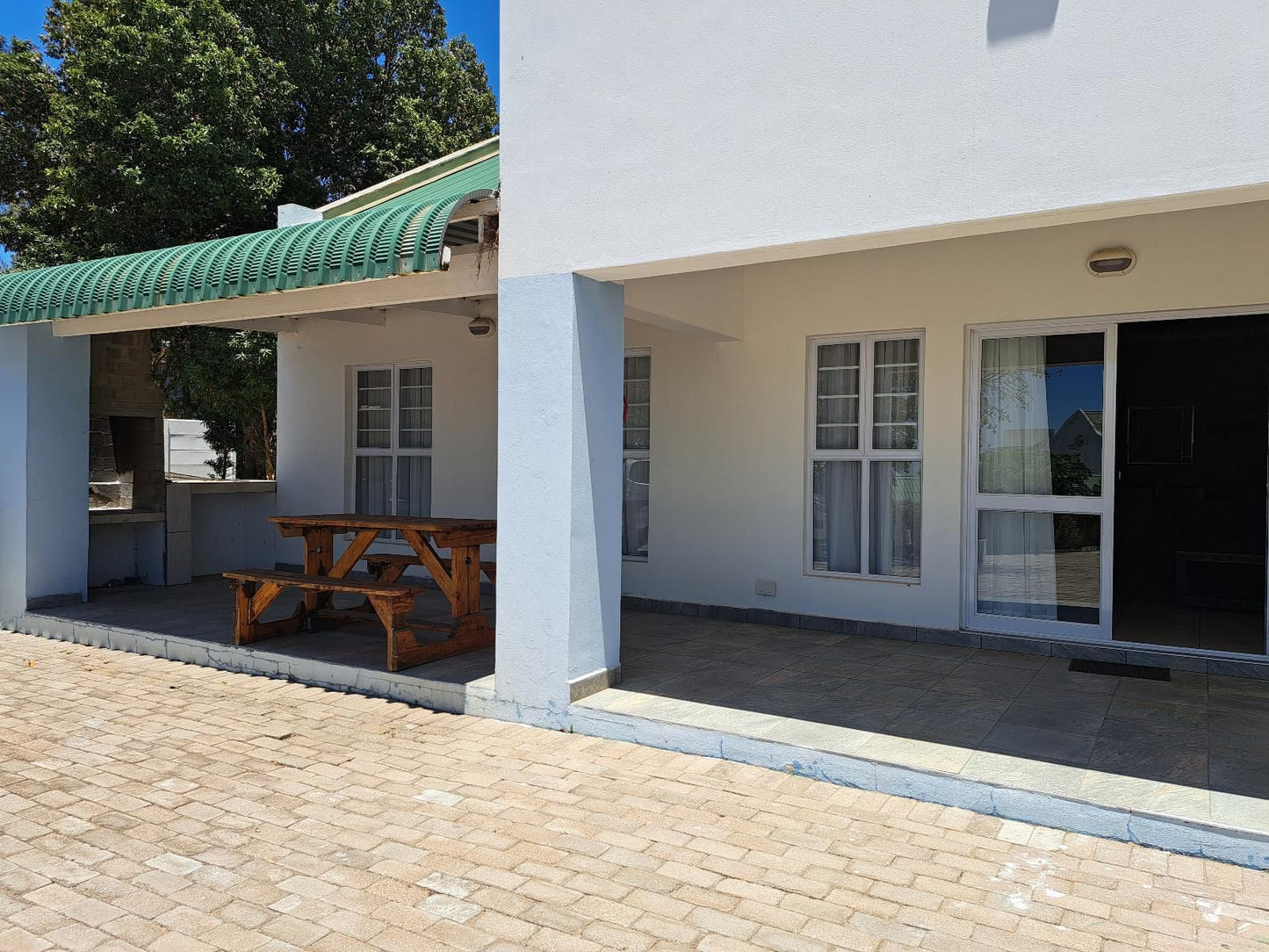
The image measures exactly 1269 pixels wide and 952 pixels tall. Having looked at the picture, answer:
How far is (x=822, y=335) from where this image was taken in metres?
7.56

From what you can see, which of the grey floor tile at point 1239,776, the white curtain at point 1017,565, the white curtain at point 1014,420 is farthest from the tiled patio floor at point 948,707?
the white curtain at point 1014,420

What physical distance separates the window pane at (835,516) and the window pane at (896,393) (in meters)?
0.37

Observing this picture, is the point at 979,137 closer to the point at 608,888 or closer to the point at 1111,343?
the point at 1111,343

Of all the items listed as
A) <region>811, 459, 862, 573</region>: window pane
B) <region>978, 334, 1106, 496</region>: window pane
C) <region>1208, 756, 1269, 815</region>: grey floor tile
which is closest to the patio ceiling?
<region>811, 459, 862, 573</region>: window pane

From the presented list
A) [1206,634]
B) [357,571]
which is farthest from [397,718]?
[1206,634]

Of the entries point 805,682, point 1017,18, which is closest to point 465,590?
point 805,682

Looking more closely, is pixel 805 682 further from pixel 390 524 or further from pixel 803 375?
pixel 390 524

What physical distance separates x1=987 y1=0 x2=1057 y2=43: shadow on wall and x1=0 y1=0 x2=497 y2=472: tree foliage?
13.4 metres

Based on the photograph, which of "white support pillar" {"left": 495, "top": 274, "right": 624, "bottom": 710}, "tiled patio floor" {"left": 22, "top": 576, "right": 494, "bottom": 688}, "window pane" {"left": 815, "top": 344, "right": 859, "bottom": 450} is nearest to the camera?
"white support pillar" {"left": 495, "top": 274, "right": 624, "bottom": 710}

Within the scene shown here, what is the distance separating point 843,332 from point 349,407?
599cm

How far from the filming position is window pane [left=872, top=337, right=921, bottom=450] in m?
7.24

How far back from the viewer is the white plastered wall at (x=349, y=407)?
9.66m

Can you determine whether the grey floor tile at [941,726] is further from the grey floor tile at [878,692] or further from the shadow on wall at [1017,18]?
the shadow on wall at [1017,18]

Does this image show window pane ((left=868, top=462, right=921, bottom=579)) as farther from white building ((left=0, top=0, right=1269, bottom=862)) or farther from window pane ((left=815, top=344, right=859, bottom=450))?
window pane ((left=815, top=344, right=859, bottom=450))
